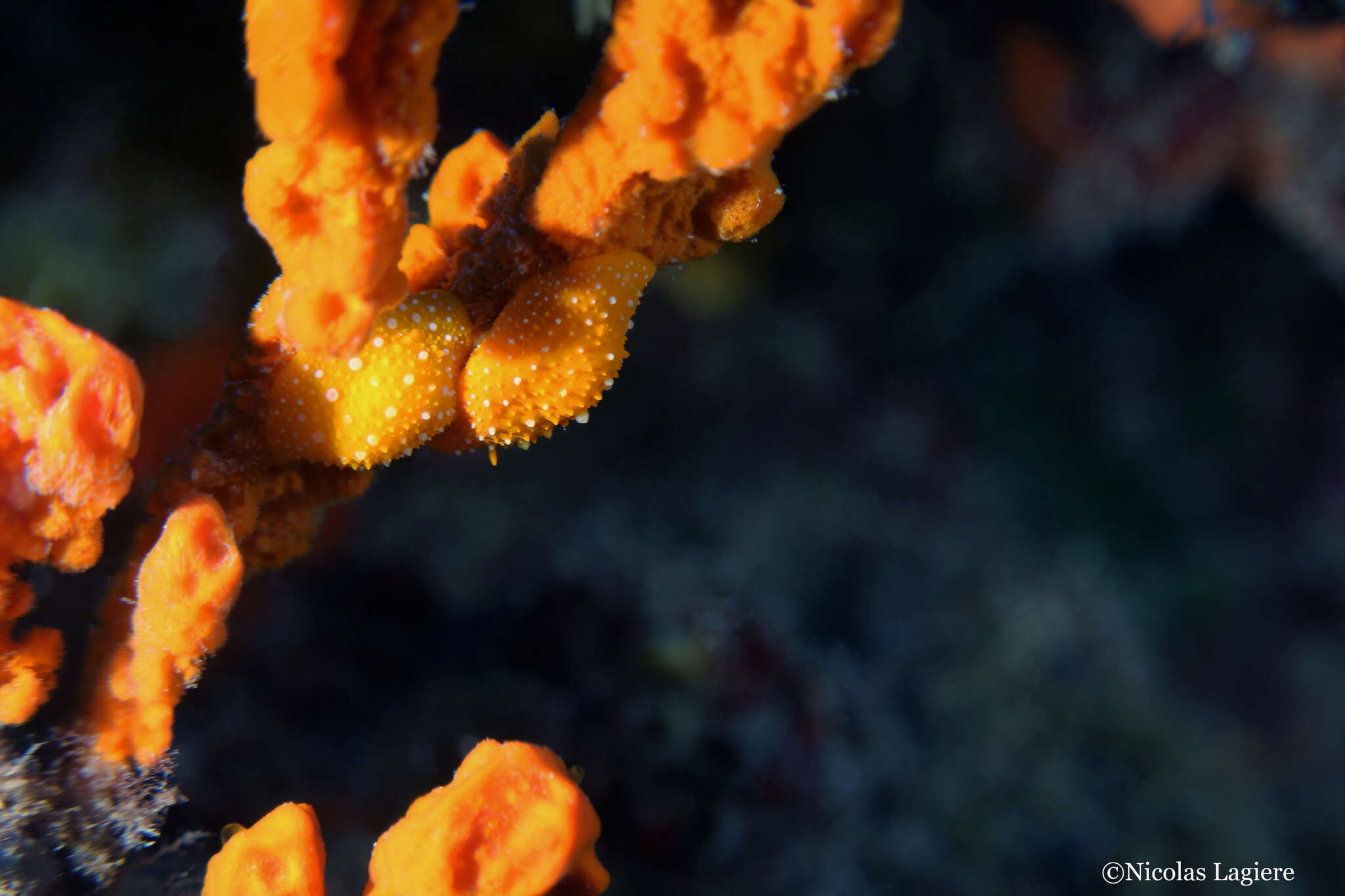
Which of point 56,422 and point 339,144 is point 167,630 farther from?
point 339,144

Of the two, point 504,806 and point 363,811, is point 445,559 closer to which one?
point 363,811

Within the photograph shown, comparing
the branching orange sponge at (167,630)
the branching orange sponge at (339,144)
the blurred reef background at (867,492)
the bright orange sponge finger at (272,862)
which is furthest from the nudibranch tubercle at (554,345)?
the bright orange sponge finger at (272,862)

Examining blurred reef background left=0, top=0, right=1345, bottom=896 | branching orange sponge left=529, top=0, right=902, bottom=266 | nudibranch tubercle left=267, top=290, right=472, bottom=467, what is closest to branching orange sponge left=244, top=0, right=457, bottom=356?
nudibranch tubercle left=267, top=290, right=472, bottom=467

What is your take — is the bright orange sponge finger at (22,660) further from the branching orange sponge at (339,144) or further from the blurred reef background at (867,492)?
the branching orange sponge at (339,144)

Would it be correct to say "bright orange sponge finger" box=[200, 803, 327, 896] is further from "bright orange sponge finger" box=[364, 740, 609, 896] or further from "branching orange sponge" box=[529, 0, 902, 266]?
"branching orange sponge" box=[529, 0, 902, 266]

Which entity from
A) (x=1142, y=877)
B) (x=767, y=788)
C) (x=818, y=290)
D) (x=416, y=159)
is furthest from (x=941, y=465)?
(x=416, y=159)

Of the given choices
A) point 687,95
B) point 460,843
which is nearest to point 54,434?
point 460,843

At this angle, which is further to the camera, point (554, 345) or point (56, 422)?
point (554, 345)
